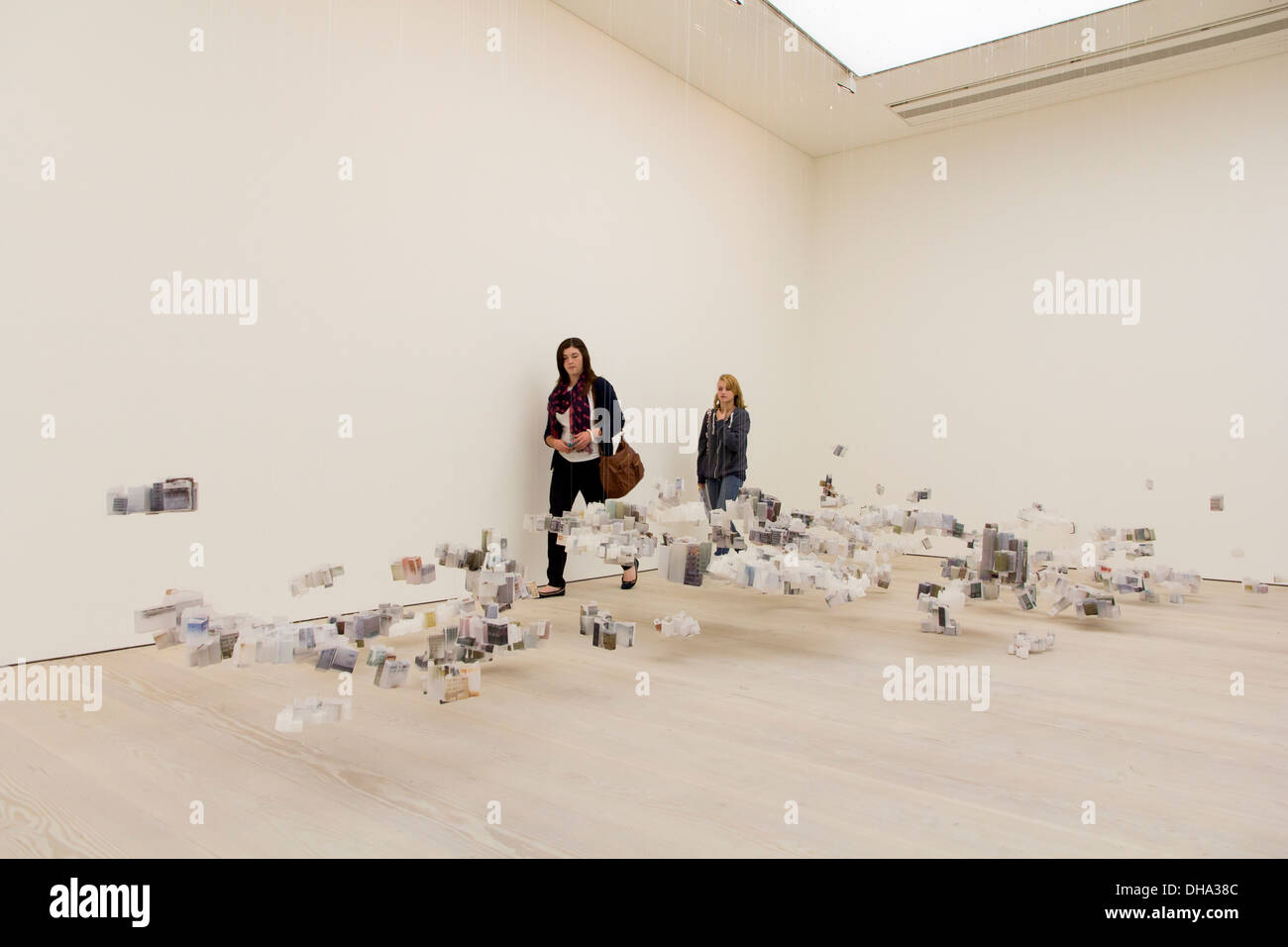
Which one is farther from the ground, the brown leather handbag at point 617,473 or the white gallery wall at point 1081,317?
the white gallery wall at point 1081,317

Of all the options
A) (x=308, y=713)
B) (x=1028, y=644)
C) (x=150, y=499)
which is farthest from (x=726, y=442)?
(x=150, y=499)

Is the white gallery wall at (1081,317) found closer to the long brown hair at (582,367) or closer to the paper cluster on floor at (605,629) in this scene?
the long brown hair at (582,367)

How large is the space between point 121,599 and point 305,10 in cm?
253

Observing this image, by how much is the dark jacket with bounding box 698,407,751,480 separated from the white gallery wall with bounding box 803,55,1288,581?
6.37ft

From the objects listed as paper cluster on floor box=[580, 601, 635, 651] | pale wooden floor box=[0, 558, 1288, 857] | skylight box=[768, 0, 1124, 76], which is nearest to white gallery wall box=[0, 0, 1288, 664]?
pale wooden floor box=[0, 558, 1288, 857]

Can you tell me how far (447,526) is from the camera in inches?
163

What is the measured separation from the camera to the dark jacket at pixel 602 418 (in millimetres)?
4402

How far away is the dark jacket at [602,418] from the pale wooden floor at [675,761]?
1529mm

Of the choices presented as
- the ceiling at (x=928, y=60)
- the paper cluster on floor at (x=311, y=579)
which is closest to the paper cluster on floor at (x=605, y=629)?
the paper cluster on floor at (x=311, y=579)

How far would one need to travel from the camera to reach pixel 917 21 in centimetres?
487

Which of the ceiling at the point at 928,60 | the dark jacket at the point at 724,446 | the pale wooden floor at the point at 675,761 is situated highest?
the ceiling at the point at 928,60

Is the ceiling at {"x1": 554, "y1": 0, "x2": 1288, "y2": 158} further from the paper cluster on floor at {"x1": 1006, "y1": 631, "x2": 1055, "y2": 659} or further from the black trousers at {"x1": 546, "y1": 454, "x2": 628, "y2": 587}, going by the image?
the paper cluster on floor at {"x1": 1006, "y1": 631, "x2": 1055, "y2": 659}

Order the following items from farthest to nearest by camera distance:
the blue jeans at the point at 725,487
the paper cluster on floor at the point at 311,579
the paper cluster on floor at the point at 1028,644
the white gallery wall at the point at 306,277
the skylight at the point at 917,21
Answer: the blue jeans at the point at 725,487
the skylight at the point at 917,21
the paper cluster on floor at the point at 1028,644
the white gallery wall at the point at 306,277
the paper cluster on floor at the point at 311,579
